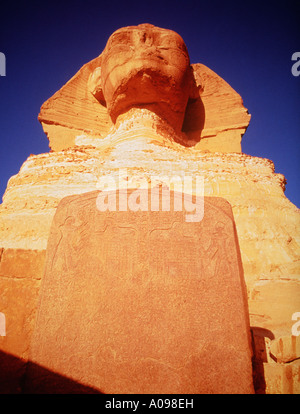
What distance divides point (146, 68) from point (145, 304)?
183 inches

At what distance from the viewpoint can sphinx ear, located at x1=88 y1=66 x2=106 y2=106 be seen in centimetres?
579

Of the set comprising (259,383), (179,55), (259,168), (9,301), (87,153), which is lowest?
(259,383)

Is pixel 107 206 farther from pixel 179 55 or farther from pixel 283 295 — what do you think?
pixel 179 55

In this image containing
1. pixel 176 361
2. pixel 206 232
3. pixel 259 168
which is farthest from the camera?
pixel 259 168

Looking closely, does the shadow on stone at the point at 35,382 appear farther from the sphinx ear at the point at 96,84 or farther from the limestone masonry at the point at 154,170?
the sphinx ear at the point at 96,84

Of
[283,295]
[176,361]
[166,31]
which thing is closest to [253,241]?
[283,295]

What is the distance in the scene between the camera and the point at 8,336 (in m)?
1.62

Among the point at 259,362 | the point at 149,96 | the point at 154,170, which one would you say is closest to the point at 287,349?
the point at 259,362

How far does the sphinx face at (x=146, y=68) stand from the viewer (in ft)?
15.3

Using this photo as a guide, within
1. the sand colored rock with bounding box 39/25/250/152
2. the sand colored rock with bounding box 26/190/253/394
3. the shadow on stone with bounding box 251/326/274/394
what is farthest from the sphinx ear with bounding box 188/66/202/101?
the shadow on stone with bounding box 251/326/274/394

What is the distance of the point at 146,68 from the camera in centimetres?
458

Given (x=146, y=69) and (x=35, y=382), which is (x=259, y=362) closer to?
(x=35, y=382)

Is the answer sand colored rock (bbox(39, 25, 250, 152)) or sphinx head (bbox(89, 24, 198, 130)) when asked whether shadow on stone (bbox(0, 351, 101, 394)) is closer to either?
sand colored rock (bbox(39, 25, 250, 152))

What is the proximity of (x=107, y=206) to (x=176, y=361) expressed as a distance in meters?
1.11
